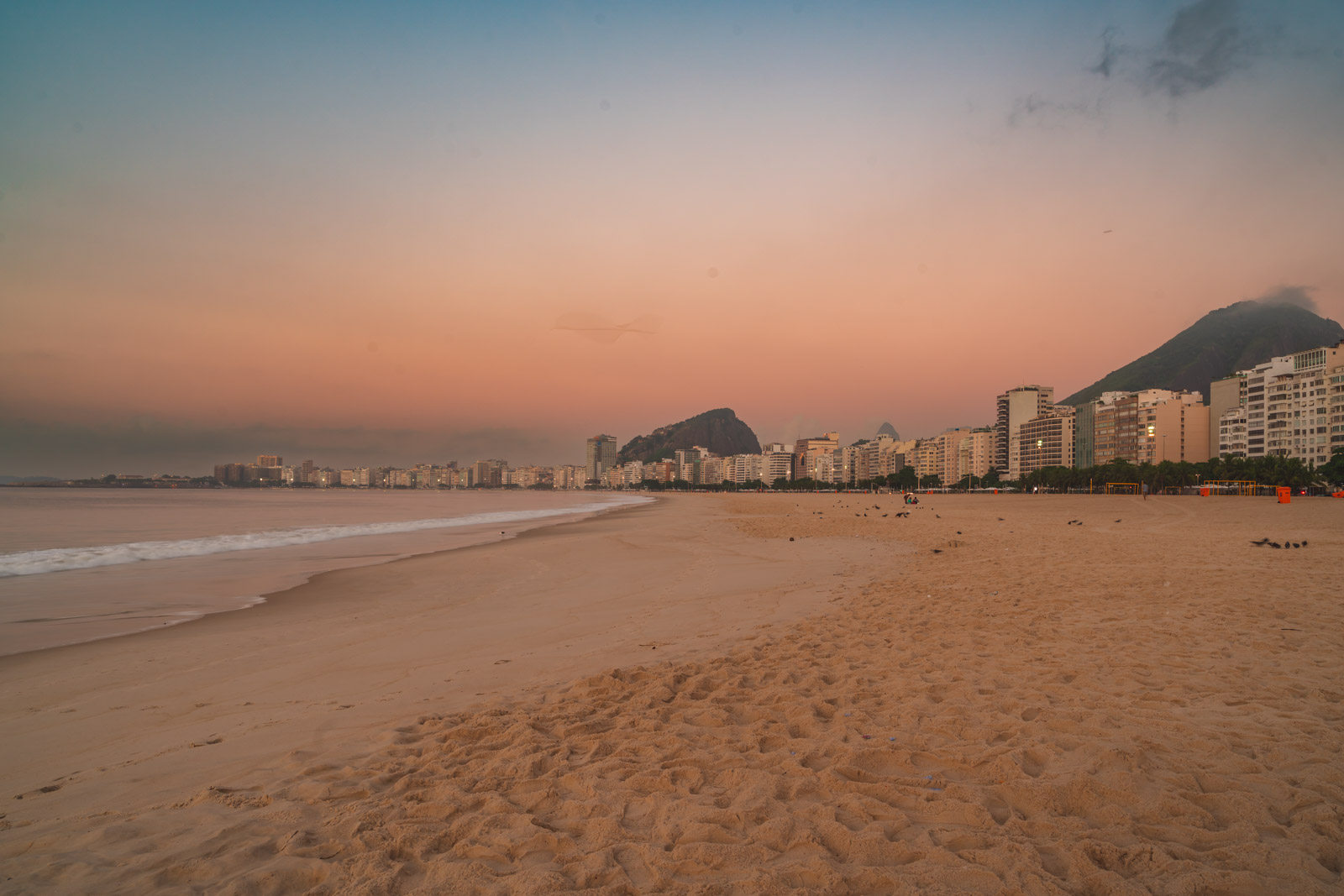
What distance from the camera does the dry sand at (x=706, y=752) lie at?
9.52ft

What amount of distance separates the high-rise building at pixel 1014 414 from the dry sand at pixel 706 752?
18143 centimetres

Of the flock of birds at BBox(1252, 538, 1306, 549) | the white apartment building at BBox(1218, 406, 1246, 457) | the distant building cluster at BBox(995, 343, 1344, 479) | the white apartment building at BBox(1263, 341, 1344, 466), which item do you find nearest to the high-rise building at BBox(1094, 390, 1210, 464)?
the distant building cluster at BBox(995, 343, 1344, 479)

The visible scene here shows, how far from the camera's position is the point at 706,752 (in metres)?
4.18

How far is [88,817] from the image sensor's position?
139 inches

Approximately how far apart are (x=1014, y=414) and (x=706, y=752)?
7608 inches

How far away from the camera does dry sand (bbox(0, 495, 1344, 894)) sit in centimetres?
290

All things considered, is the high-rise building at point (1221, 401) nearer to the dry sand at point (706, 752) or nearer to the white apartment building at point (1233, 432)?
the white apartment building at point (1233, 432)

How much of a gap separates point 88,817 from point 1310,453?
435 ft

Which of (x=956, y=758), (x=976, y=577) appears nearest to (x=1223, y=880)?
(x=956, y=758)

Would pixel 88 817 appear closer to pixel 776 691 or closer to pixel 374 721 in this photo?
pixel 374 721

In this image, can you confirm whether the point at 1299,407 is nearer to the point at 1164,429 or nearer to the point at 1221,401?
the point at 1164,429

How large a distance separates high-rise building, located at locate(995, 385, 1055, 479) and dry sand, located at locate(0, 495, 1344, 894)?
181425 mm

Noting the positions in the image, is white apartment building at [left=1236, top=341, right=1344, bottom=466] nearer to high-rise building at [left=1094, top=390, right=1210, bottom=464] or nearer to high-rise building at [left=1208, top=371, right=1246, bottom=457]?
high-rise building at [left=1208, top=371, right=1246, bottom=457]

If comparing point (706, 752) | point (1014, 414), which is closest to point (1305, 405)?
point (1014, 414)
